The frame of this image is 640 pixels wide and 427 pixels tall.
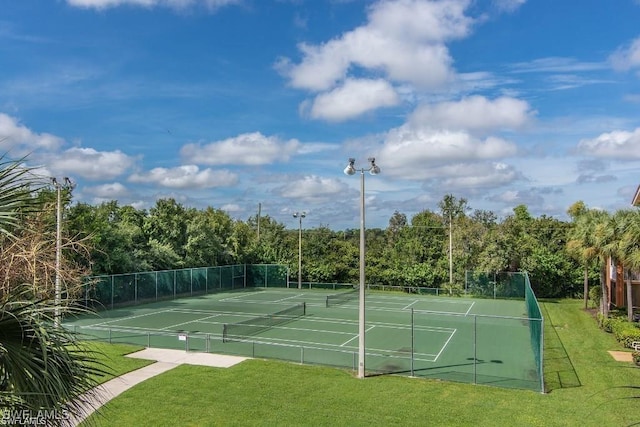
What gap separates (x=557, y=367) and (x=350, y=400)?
356 inches

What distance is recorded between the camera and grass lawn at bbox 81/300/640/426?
1307 centimetres

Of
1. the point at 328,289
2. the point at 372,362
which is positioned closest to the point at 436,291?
the point at 328,289

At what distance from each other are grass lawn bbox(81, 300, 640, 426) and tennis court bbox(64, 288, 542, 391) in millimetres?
1232

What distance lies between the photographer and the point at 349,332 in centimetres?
2589

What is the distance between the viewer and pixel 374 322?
1147 inches

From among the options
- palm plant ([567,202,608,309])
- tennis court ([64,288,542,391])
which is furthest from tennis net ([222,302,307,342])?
palm plant ([567,202,608,309])

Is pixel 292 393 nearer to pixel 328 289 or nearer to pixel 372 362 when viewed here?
pixel 372 362

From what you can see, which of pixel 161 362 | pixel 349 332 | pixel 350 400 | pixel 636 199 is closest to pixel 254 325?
pixel 349 332

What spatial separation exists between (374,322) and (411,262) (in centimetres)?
2015

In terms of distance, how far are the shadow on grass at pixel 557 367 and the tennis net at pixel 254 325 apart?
1224cm

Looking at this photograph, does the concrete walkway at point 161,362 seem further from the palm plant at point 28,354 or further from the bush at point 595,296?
the bush at point 595,296

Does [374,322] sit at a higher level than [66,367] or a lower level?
lower

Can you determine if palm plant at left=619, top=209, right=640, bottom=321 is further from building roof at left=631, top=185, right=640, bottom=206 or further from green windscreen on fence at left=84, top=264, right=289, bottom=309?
green windscreen on fence at left=84, top=264, right=289, bottom=309

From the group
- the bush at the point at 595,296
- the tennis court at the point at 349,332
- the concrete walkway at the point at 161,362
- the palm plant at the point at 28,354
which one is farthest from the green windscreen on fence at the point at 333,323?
the palm plant at the point at 28,354
